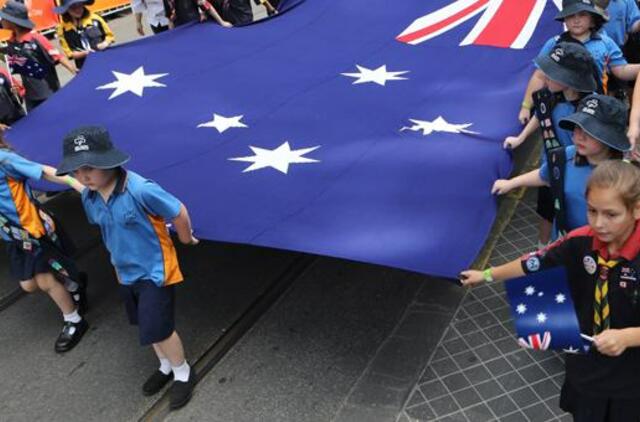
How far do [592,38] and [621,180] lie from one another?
2.08 meters

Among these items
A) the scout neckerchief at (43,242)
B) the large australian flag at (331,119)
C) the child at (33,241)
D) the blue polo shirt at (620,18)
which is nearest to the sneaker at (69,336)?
the child at (33,241)

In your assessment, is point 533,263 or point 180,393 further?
point 180,393

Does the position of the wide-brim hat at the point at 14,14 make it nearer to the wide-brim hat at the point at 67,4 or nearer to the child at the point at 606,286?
the wide-brim hat at the point at 67,4

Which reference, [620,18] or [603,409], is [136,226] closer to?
[603,409]

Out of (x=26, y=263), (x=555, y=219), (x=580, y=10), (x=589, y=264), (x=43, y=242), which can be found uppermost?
(x=580, y=10)

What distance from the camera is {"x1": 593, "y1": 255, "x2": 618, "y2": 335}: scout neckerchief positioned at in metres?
2.08

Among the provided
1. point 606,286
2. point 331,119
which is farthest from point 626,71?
point 606,286

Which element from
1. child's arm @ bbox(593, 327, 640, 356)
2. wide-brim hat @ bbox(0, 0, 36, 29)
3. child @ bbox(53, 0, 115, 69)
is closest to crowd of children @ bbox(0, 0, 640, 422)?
child's arm @ bbox(593, 327, 640, 356)

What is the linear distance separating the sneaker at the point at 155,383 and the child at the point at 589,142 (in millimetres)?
2356

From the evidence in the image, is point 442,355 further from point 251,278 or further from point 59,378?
point 59,378

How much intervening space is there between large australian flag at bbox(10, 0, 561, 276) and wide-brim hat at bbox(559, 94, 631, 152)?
0.76 metres

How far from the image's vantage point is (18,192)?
358 cm

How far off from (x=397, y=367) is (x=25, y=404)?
2126 mm

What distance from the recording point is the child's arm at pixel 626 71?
373cm
